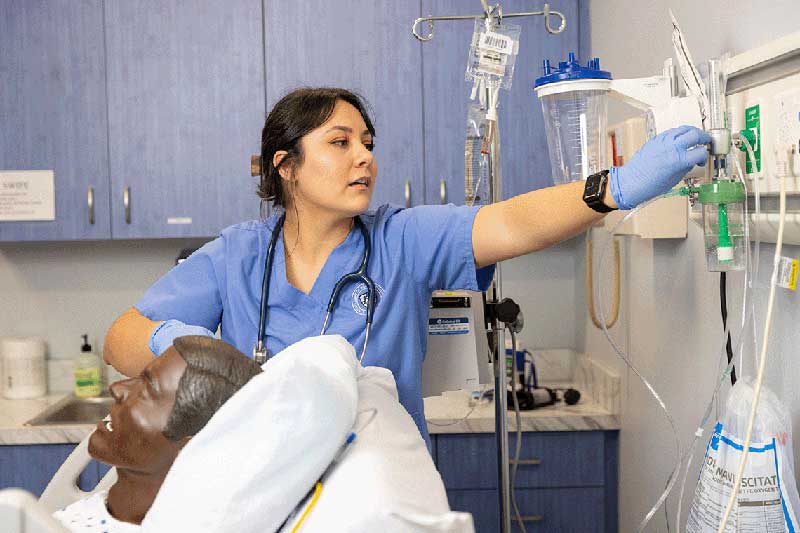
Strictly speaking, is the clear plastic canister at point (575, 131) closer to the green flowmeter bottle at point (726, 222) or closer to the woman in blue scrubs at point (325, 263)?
the woman in blue scrubs at point (325, 263)

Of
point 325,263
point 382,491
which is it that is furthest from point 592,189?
point 382,491

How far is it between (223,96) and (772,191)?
6.40 ft

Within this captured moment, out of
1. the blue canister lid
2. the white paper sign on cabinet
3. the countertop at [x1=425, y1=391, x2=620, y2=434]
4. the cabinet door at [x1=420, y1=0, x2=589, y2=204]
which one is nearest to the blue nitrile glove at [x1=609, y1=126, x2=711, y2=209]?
the blue canister lid

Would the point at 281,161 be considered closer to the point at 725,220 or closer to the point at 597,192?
the point at 597,192

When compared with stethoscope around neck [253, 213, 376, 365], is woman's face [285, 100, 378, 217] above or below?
above

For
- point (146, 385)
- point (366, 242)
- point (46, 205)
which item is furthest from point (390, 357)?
point (46, 205)

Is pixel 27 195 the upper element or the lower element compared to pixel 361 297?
upper

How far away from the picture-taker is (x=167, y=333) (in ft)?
5.57

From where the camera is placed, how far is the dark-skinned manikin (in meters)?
1.22

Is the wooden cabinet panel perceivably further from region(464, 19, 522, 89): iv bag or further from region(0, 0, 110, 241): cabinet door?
region(0, 0, 110, 241): cabinet door

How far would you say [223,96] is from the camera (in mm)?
2914

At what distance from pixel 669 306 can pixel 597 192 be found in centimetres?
76

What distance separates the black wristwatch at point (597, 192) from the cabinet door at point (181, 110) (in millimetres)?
1629

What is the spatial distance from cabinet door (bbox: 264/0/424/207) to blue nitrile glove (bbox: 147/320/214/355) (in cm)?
126
